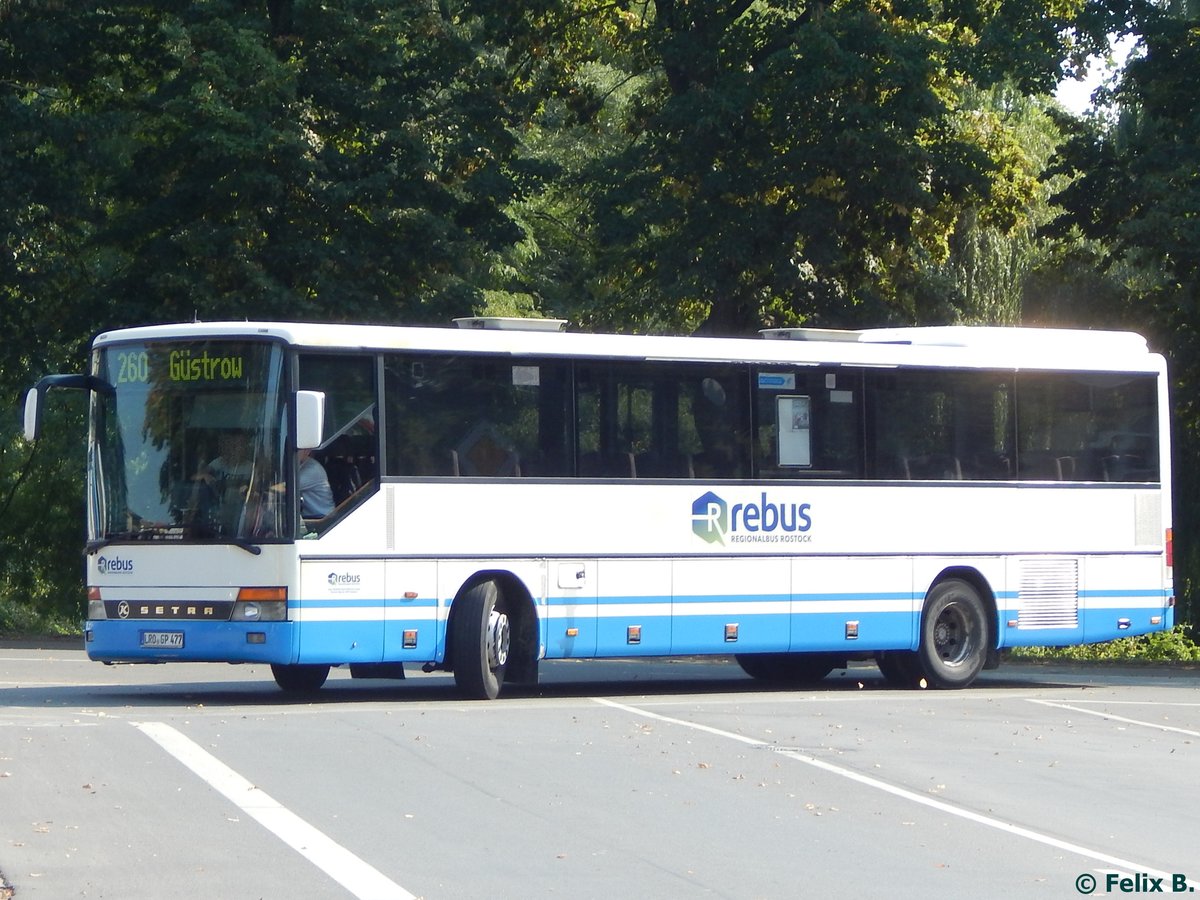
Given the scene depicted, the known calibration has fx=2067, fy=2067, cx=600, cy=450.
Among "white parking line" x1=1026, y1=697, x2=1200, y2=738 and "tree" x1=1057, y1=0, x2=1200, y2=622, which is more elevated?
"tree" x1=1057, y1=0, x2=1200, y2=622

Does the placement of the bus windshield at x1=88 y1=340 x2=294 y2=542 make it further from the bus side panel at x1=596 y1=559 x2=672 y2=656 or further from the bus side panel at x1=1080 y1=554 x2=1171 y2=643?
the bus side panel at x1=1080 y1=554 x2=1171 y2=643

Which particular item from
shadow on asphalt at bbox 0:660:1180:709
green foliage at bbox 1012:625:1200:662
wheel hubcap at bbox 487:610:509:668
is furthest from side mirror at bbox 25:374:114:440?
green foliage at bbox 1012:625:1200:662

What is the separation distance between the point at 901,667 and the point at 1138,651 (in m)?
11.7

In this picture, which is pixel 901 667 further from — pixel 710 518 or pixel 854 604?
pixel 710 518

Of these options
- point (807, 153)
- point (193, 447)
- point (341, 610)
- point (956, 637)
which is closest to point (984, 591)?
point (956, 637)

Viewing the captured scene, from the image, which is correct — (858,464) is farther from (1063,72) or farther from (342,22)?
(342,22)

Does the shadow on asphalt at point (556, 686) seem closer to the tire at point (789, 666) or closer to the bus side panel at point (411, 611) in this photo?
the tire at point (789, 666)

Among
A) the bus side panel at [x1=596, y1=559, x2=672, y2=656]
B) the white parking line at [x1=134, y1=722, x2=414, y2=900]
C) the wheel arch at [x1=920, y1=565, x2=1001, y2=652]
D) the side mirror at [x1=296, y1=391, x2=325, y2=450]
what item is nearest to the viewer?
the white parking line at [x1=134, y1=722, x2=414, y2=900]

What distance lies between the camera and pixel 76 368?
1236 inches

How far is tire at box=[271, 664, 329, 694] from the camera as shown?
60.6ft

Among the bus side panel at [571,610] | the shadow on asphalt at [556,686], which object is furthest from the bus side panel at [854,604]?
the bus side panel at [571,610]

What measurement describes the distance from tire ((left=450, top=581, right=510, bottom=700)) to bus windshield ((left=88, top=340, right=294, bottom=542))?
1.76 meters

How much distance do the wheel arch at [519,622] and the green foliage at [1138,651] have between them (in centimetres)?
1264

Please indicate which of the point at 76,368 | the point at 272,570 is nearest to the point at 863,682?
the point at 272,570
